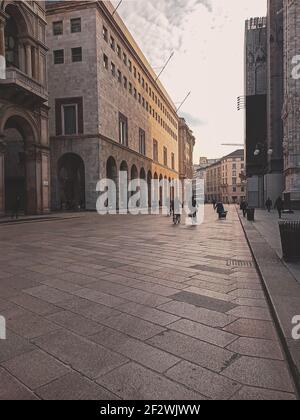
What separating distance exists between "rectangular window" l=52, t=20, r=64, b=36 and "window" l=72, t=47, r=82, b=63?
2417mm

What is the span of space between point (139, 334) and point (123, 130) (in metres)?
44.0

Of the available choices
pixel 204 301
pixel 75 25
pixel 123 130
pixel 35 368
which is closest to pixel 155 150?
pixel 123 130

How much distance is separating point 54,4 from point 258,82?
26.9 metres

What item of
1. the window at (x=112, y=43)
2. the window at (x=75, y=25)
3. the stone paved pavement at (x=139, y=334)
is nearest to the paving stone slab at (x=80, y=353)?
the stone paved pavement at (x=139, y=334)

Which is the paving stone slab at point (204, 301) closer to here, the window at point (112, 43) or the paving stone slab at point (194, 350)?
the paving stone slab at point (194, 350)

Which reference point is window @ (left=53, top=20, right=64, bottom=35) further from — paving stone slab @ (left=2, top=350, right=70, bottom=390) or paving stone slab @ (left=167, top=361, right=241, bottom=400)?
paving stone slab @ (left=167, top=361, right=241, bottom=400)

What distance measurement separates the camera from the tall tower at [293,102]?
93.6 ft

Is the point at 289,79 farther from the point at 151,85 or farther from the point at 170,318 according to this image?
the point at 151,85

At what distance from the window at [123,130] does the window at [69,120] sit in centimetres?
810

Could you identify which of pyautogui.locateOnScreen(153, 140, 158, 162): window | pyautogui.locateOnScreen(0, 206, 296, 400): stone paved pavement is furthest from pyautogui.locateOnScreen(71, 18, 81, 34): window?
pyautogui.locateOnScreen(0, 206, 296, 400): stone paved pavement

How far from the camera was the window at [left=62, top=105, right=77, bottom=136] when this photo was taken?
3776 cm

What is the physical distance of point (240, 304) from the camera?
16.1 ft

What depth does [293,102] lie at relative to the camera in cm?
2898
